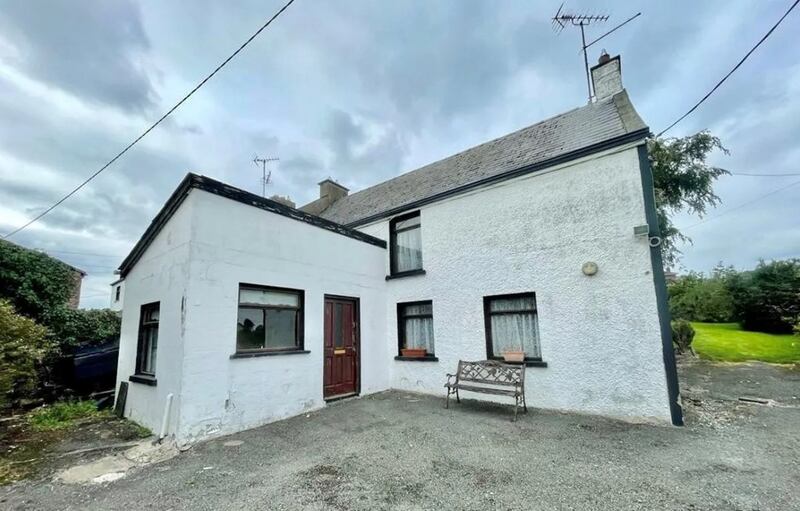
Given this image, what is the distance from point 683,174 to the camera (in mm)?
13750

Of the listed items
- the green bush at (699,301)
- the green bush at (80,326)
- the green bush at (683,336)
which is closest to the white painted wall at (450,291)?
the green bush at (80,326)

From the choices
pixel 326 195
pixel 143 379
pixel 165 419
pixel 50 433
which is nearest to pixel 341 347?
pixel 165 419

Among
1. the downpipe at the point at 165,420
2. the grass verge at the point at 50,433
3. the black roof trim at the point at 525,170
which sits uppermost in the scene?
the black roof trim at the point at 525,170

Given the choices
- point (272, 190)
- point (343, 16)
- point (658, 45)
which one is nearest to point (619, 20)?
point (658, 45)

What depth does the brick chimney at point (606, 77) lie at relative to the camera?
8648 millimetres

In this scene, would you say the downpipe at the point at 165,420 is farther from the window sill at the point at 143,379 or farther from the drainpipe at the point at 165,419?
the window sill at the point at 143,379

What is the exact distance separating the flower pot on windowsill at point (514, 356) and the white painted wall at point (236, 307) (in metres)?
3.51

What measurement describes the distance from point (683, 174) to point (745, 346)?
7059mm

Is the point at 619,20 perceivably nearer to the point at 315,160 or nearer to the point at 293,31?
the point at 293,31

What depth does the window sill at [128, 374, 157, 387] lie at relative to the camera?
5865mm

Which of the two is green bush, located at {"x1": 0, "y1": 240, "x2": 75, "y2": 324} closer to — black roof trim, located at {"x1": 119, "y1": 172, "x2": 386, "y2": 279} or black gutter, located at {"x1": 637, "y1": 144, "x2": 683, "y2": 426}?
black roof trim, located at {"x1": 119, "y1": 172, "x2": 386, "y2": 279}

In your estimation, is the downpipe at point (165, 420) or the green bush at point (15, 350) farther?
the green bush at point (15, 350)

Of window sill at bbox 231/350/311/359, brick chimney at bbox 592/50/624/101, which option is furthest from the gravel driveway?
brick chimney at bbox 592/50/624/101

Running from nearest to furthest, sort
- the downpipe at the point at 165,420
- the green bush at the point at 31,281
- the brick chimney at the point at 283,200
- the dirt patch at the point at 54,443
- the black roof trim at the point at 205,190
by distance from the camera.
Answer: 1. the dirt patch at the point at 54,443
2. the downpipe at the point at 165,420
3. the black roof trim at the point at 205,190
4. the green bush at the point at 31,281
5. the brick chimney at the point at 283,200
